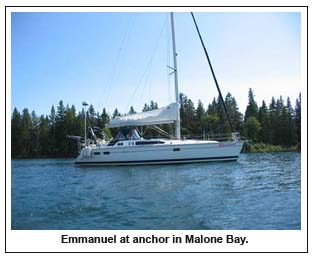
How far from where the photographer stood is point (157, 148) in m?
26.1

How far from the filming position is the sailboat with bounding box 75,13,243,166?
26.0m

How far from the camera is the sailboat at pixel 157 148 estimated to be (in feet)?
85.3

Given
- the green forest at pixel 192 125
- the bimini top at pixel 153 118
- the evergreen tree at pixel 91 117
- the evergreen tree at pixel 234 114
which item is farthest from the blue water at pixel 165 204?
the evergreen tree at pixel 91 117

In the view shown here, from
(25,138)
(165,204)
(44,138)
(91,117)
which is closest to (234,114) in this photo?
(91,117)

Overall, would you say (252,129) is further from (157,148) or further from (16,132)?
(16,132)

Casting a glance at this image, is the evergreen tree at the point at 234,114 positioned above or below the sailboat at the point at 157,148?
above

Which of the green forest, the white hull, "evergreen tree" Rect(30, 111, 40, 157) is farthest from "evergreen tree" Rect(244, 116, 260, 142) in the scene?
"evergreen tree" Rect(30, 111, 40, 157)

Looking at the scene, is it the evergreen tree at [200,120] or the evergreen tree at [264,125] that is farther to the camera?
the evergreen tree at [200,120]

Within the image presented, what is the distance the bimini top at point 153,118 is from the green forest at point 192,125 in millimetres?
29796

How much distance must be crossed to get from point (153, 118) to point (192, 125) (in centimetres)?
3975

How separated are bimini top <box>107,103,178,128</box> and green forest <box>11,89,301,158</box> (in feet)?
97.8

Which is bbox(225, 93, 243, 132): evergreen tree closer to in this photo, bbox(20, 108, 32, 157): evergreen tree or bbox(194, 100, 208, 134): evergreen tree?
bbox(194, 100, 208, 134): evergreen tree

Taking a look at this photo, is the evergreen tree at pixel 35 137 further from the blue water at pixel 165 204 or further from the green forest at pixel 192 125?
the blue water at pixel 165 204
